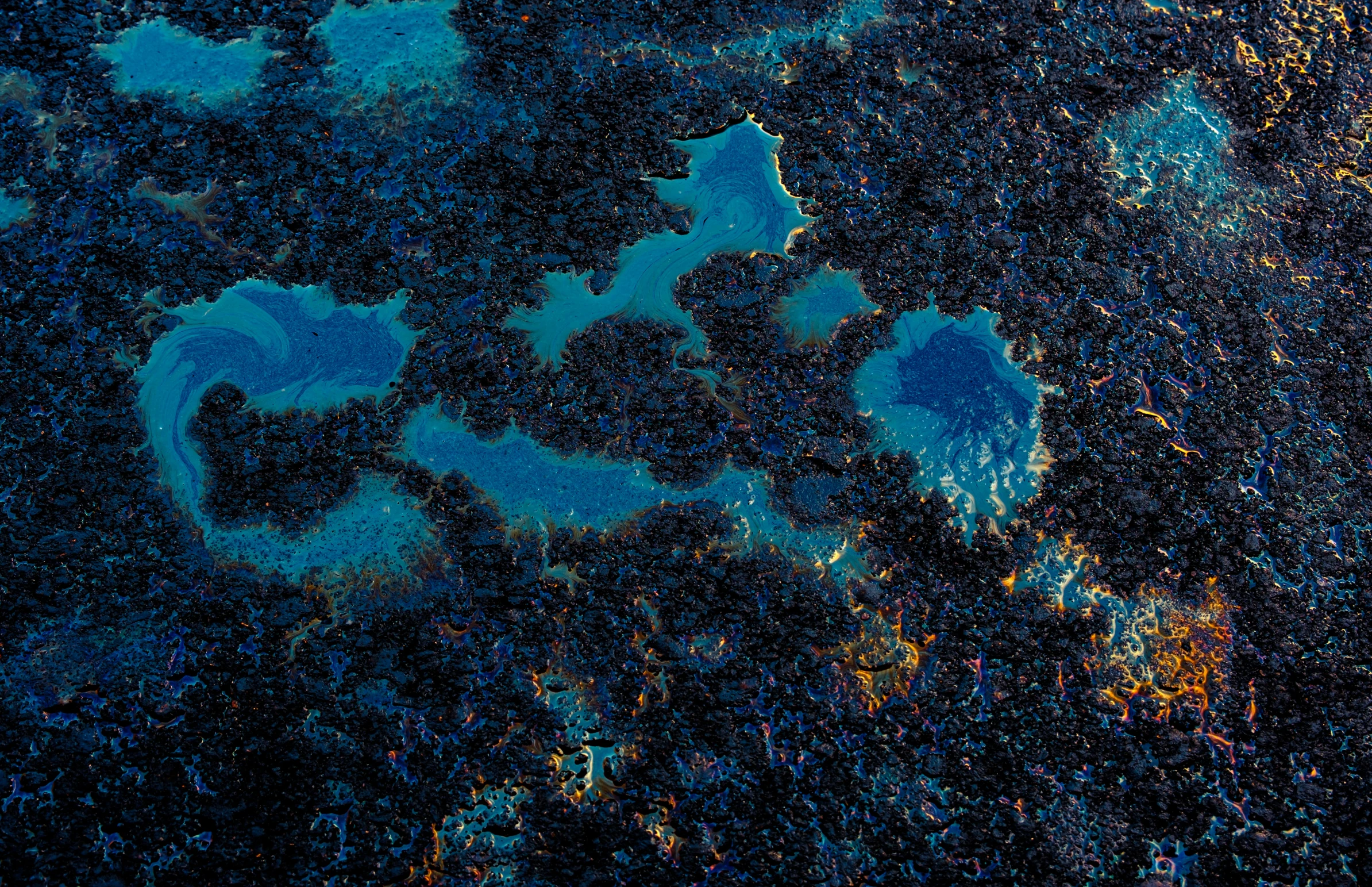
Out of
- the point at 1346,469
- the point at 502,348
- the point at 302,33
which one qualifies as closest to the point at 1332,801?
the point at 1346,469

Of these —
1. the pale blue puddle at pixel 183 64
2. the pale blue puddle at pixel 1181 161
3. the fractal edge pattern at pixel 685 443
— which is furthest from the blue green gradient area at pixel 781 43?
the pale blue puddle at pixel 183 64

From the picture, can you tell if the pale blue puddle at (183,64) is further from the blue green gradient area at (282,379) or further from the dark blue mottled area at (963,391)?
the dark blue mottled area at (963,391)

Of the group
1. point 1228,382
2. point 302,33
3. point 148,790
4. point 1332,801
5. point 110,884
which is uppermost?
point 302,33

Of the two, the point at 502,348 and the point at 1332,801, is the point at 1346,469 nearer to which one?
the point at 1332,801

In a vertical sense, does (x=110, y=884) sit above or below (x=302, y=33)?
below

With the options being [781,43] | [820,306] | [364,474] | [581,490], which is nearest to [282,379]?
[364,474]

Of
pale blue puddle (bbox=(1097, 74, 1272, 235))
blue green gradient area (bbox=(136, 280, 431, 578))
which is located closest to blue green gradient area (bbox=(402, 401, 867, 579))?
blue green gradient area (bbox=(136, 280, 431, 578))
